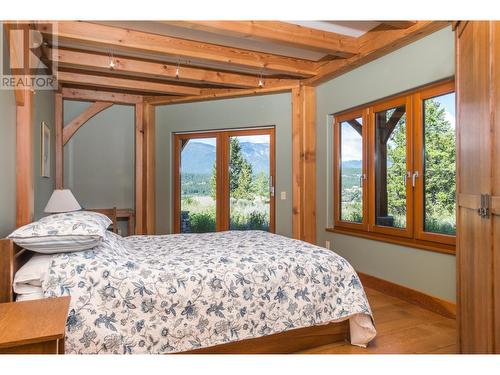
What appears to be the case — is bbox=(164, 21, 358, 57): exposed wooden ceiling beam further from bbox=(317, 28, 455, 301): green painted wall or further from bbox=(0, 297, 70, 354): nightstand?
bbox=(0, 297, 70, 354): nightstand

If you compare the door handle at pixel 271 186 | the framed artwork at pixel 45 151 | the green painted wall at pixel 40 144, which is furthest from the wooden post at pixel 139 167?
the door handle at pixel 271 186

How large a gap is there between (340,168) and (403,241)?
1.19m

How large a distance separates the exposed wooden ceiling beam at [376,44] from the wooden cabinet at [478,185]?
1.08m

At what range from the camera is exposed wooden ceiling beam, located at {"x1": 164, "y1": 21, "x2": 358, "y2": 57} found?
2.74m

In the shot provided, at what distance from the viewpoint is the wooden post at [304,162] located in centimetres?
422

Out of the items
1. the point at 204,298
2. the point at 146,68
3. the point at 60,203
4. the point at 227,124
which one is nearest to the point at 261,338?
the point at 204,298

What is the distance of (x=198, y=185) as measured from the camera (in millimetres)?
4891

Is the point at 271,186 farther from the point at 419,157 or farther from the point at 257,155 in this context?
the point at 419,157

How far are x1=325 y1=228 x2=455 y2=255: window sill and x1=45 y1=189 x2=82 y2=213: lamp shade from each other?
289 cm

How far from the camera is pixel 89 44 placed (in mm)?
3094

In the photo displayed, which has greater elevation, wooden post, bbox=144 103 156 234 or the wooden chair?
wooden post, bbox=144 103 156 234

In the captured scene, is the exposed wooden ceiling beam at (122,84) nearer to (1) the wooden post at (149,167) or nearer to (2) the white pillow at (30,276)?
(1) the wooden post at (149,167)

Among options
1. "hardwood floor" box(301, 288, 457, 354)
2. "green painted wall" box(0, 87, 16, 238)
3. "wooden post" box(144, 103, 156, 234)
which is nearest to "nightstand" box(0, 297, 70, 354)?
"green painted wall" box(0, 87, 16, 238)

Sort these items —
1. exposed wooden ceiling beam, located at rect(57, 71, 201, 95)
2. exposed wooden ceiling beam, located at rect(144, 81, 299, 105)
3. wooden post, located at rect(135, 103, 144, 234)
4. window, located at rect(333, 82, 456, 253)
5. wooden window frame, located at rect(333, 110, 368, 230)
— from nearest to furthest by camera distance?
window, located at rect(333, 82, 456, 253) → wooden window frame, located at rect(333, 110, 368, 230) → exposed wooden ceiling beam, located at rect(57, 71, 201, 95) → exposed wooden ceiling beam, located at rect(144, 81, 299, 105) → wooden post, located at rect(135, 103, 144, 234)
